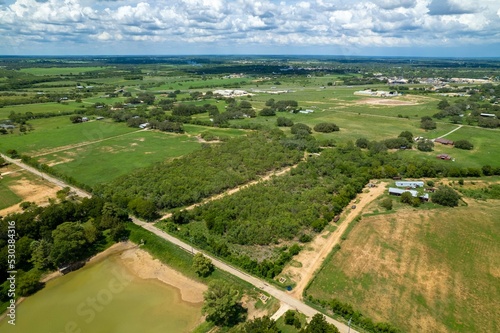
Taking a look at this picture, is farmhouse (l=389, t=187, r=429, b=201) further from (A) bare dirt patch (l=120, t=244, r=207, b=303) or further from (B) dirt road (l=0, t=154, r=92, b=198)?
(B) dirt road (l=0, t=154, r=92, b=198)

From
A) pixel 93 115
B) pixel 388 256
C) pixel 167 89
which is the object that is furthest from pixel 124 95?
pixel 388 256

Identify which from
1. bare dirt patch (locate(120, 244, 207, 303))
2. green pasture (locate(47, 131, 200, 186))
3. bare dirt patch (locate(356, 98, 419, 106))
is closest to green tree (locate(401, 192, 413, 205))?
bare dirt patch (locate(120, 244, 207, 303))

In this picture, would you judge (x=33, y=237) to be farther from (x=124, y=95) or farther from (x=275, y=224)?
(x=124, y=95)

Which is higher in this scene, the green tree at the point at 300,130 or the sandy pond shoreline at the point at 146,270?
the green tree at the point at 300,130

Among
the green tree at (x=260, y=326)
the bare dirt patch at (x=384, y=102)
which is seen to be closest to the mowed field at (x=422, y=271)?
the green tree at (x=260, y=326)

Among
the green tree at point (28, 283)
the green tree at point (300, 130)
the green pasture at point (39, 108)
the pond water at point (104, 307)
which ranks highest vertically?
the green pasture at point (39, 108)

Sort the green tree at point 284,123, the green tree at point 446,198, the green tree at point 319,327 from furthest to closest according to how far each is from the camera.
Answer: the green tree at point 284,123 < the green tree at point 446,198 < the green tree at point 319,327

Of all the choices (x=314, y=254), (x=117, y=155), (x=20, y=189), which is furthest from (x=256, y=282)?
(x=117, y=155)

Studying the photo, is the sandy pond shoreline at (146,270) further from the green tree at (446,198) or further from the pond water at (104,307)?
the green tree at (446,198)

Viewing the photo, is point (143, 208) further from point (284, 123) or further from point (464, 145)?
point (464, 145)
